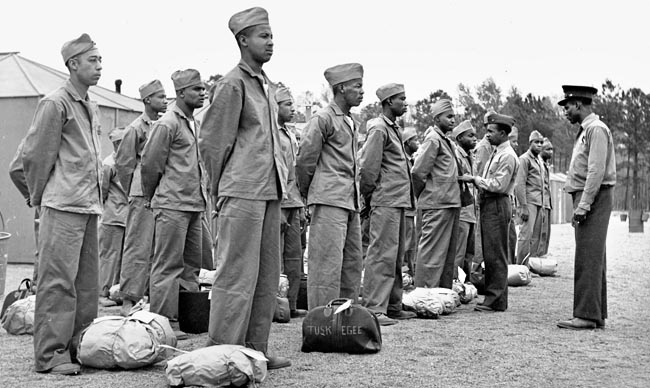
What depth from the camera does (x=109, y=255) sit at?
10.2m

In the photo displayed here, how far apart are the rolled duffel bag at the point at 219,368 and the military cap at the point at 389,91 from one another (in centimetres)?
413

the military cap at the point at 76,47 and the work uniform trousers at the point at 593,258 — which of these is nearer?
the military cap at the point at 76,47

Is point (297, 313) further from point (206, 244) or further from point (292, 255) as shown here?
point (206, 244)

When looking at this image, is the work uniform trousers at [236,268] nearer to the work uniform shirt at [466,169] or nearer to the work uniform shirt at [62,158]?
the work uniform shirt at [62,158]

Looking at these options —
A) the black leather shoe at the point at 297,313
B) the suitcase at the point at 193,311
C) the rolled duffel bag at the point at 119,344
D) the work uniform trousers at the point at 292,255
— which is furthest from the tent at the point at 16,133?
the rolled duffel bag at the point at 119,344

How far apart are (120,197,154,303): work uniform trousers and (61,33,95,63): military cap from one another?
262 cm

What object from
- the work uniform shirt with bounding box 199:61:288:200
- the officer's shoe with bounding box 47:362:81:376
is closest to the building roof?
the officer's shoe with bounding box 47:362:81:376

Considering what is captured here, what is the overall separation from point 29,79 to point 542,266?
399 inches

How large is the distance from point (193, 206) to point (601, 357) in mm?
3809

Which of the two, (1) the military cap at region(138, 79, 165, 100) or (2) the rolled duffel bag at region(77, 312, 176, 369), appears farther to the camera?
(1) the military cap at region(138, 79, 165, 100)

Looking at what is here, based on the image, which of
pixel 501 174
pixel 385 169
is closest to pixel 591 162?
pixel 501 174

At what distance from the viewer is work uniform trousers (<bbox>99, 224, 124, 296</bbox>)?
10.2 metres

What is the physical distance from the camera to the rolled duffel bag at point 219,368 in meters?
5.12

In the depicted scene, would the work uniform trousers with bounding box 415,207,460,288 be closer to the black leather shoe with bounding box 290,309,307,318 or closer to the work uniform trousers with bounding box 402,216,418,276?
the black leather shoe with bounding box 290,309,307,318
